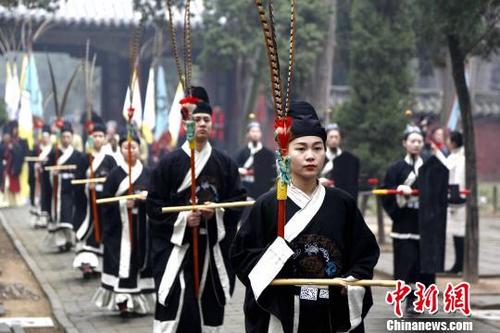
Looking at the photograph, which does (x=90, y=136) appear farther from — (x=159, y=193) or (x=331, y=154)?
(x=159, y=193)

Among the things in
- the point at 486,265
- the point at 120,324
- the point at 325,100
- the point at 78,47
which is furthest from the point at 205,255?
the point at 78,47

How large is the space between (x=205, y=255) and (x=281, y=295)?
2.58 m

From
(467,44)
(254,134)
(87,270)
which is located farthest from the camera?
(254,134)

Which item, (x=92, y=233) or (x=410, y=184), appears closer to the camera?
(x=410, y=184)

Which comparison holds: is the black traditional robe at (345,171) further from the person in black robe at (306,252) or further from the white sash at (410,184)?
the person in black robe at (306,252)

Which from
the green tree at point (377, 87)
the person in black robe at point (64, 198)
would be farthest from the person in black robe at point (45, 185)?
the green tree at point (377, 87)

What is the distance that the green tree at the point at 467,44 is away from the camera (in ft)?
39.7

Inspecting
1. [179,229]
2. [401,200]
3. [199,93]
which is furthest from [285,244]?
[401,200]

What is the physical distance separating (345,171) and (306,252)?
26.9 feet

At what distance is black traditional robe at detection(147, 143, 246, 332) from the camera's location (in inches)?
314

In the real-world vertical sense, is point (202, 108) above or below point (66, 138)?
above

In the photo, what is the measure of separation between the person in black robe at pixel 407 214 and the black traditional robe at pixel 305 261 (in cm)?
522

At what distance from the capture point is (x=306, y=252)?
575 cm

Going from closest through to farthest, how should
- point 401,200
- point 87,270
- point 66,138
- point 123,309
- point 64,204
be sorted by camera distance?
point 123,309, point 401,200, point 87,270, point 64,204, point 66,138
